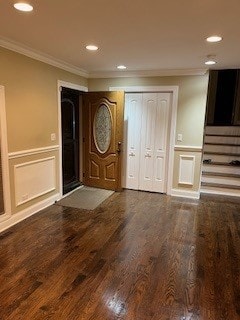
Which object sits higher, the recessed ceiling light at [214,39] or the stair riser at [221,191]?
the recessed ceiling light at [214,39]

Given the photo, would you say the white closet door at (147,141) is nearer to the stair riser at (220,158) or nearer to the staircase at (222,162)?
the staircase at (222,162)

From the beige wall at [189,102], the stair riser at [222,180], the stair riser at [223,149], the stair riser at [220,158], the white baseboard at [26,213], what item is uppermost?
the beige wall at [189,102]

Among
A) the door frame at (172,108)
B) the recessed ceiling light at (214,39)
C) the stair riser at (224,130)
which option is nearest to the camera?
the recessed ceiling light at (214,39)

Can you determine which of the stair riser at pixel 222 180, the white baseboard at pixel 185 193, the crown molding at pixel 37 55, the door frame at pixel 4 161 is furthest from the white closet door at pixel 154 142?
the door frame at pixel 4 161

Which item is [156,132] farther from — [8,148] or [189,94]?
[8,148]

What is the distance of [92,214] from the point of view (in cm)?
379

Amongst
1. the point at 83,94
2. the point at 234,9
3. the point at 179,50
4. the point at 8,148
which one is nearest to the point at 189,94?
the point at 179,50

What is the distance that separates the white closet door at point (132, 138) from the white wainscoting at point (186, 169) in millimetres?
888

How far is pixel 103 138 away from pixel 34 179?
176 cm

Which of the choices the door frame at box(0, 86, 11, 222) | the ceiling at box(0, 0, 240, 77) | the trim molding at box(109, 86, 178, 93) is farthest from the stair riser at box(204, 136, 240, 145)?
the door frame at box(0, 86, 11, 222)

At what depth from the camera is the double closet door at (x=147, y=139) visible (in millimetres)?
4699

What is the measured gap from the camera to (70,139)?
4898mm

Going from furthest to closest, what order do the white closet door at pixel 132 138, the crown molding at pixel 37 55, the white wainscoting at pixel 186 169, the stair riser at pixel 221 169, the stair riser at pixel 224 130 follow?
the stair riser at pixel 224 130, the stair riser at pixel 221 169, the white closet door at pixel 132 138, the white wainscoting at pixel 186 169, the crown molding at pixel 37 55

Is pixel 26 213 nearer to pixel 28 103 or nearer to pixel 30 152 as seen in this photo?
pixel 30 152
